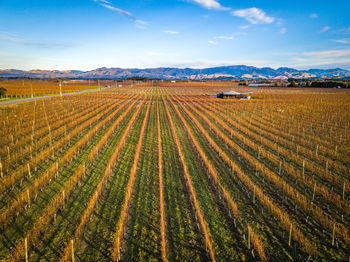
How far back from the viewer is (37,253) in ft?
17.9

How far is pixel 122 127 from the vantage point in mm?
20266

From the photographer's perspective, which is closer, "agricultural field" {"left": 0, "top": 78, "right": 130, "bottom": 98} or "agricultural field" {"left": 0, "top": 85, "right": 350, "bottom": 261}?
"agricultural field" {"left": 0, "top": 85, "right": 350, "bottom": 261}

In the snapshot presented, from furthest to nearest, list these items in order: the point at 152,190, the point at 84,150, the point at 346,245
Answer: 1. the point at 84,150
2. the point at 152,190
3. the point at 346,245

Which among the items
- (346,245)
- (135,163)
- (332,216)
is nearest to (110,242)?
(135,163)

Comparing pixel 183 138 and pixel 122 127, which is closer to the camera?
Result: pixel 183 138

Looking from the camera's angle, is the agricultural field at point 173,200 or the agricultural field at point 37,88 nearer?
the agricultural field at point 173,200

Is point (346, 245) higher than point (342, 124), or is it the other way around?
point (342, 124)

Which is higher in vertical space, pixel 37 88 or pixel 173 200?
pixel 37 88

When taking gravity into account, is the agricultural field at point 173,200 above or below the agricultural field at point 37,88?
A: below

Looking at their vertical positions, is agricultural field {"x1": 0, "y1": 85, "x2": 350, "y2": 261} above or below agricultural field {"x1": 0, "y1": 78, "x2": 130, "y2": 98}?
below

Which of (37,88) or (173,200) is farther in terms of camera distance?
(37,88)

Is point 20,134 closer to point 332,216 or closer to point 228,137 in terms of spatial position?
point 228,137

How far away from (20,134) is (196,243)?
57.2 feet

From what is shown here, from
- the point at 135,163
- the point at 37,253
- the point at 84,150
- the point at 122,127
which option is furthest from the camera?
the point at 122,127
